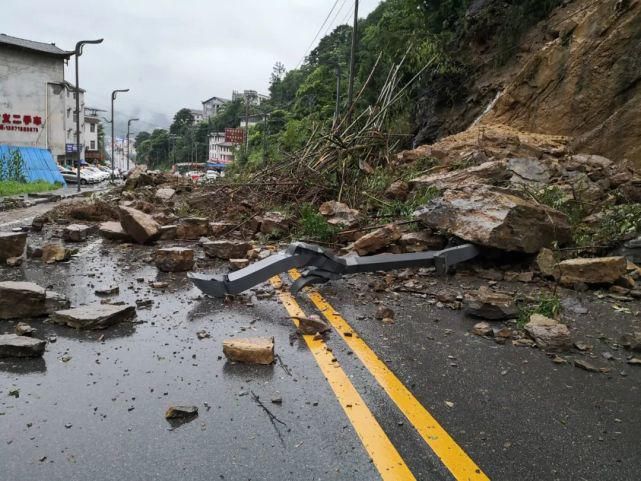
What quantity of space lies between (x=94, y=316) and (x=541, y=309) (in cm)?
368

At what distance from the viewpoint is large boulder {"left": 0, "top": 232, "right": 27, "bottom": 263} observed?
5.74 m

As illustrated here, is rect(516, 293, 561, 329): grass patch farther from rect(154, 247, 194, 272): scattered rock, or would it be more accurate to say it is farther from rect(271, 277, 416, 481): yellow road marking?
rect(154, 247, 194, 272): scattered rock

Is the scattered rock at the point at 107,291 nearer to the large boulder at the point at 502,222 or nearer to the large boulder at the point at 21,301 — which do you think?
the large boulder at the point at 21,301

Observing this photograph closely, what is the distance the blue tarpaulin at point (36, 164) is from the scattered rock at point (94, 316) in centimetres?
2939

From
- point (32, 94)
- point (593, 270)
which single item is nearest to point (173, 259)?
point (593, 270)

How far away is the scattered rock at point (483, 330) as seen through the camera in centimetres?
374

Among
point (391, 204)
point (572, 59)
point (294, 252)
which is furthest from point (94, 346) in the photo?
point (572, 59)

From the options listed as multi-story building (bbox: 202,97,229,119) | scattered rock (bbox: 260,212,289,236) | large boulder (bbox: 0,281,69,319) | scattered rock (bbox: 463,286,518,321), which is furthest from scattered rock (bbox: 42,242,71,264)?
multi-story building (bbox: 202,97,229,119)

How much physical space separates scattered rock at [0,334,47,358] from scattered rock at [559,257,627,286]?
4602 mm

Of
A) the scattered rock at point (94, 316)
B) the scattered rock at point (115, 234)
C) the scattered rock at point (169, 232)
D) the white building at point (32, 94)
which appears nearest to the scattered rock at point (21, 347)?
the scattered rock at point (94, 316)

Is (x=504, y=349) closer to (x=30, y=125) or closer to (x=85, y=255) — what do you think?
(x=85, y=255)

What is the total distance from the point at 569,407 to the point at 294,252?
8.62ft

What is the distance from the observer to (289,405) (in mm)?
2680

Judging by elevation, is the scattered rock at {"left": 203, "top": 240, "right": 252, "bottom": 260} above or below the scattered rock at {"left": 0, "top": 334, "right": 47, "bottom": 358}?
above
